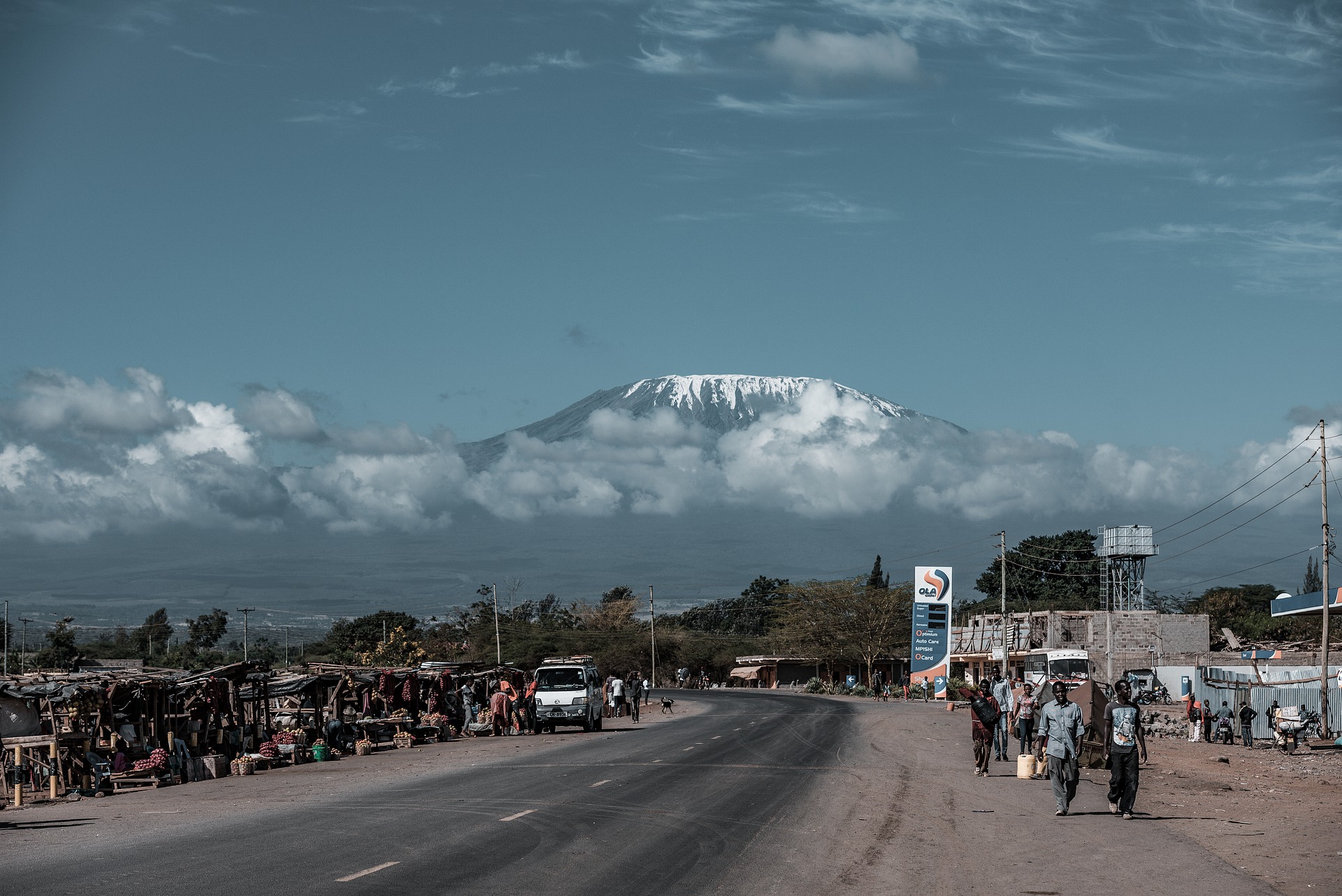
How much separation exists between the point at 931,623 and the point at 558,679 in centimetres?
3397

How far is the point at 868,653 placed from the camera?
314ft

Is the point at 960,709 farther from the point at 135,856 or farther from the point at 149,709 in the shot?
the point at 135,856

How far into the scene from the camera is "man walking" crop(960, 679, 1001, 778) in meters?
23.4

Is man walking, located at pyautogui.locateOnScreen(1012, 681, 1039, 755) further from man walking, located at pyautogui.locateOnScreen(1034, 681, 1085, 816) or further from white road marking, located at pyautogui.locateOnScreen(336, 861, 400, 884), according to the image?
white road marking, located at pyautogui.locateOnScreen(336, 861, 400, 884)

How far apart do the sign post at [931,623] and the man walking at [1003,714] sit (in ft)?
132

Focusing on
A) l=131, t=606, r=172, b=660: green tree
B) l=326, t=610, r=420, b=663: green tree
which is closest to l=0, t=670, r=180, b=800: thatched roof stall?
l=326, t=610, r=420, b=663: green tree

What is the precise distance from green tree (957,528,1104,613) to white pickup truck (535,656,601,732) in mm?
108900

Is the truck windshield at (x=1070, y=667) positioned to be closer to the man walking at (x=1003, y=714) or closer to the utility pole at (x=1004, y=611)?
the utility pole at (x=1004, y=611)

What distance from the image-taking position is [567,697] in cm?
4006

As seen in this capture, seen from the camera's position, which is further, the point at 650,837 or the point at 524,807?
the point at 524,807

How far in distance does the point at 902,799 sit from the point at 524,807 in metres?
5.64

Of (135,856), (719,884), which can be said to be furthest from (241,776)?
(719,884)

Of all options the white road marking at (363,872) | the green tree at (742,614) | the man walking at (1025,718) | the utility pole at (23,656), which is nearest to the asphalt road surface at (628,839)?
the white road marking at (363,872)

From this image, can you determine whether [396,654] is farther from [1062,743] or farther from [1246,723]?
[1062,743]
